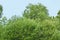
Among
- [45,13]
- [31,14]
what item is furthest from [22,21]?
[45,13]

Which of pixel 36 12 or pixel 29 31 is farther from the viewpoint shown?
pixel 36 12

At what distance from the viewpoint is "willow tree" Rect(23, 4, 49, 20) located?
35.5 metres

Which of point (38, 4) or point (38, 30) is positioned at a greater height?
point (38, 4)

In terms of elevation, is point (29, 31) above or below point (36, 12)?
below

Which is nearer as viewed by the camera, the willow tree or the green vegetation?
the green vegetation

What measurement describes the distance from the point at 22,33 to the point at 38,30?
4.36 ft

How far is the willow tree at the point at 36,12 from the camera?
1398 inches

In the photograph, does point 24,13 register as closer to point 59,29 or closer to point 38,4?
point 38,4

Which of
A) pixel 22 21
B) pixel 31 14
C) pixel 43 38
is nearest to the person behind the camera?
pixel 43 38

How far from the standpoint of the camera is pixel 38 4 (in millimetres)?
39188

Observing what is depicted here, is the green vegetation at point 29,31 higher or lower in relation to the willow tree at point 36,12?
lower

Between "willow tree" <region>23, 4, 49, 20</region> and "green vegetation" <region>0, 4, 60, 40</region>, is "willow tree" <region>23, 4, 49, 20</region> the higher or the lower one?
the higher one

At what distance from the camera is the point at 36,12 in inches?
1433

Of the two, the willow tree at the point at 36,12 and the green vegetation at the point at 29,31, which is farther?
the willow tree at the point at 36,12
